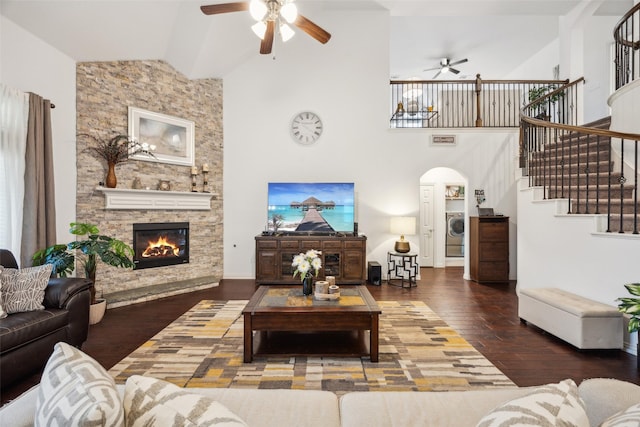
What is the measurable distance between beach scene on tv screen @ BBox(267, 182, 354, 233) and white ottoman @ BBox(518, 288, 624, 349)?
3390 mm

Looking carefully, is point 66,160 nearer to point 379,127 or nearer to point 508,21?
point 379,127

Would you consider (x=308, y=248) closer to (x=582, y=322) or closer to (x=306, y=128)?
(x=306, y=128)

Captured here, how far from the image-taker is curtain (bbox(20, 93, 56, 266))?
359 centimetres

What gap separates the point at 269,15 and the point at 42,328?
3.33 m

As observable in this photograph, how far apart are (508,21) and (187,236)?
7626 millimetres

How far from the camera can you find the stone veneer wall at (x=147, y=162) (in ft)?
14.9

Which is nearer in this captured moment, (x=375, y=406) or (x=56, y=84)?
(x=375, y=406)

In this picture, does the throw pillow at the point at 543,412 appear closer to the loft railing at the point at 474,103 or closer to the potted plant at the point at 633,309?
the potted plant at the point at 633,309

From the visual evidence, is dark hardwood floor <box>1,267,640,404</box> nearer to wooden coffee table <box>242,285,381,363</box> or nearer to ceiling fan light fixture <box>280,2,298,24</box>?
wooden coffee table <box>242,285,381,363</box>

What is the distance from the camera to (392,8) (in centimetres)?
609

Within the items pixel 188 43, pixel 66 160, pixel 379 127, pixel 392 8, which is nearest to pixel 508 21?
pixel 392 8

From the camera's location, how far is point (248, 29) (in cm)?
546

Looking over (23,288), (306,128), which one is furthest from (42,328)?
(306,128)

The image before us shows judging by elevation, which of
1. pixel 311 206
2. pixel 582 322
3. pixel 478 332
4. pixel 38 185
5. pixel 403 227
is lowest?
pixel 478 332
